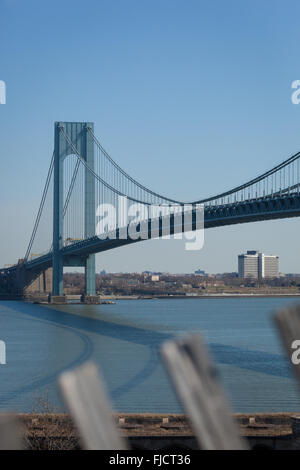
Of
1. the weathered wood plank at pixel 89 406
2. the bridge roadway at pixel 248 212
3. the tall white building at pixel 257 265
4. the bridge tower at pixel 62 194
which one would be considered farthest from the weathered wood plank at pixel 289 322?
the tall white building at pixel 257 265

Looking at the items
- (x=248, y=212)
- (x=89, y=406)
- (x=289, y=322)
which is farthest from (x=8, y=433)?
(x=248, y=212)

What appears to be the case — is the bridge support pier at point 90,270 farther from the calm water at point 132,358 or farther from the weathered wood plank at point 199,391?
the weathered wood plank at point 199,391

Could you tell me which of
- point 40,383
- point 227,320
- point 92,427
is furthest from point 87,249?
point 92,427

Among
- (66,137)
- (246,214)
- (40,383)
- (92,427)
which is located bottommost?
(40,383)

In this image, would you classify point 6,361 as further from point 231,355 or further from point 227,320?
point 227,320

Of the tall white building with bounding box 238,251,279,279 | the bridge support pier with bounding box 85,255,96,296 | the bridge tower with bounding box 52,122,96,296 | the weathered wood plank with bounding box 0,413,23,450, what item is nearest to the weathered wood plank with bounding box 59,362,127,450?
the weathered wood plank with bounding box 0,413,23,450
